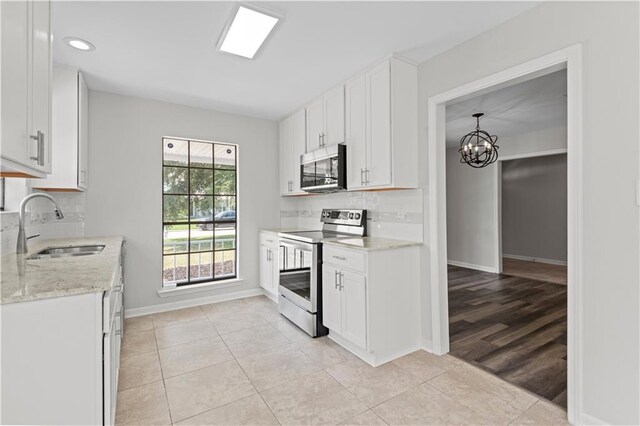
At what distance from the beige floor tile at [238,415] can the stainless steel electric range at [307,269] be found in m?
1.06

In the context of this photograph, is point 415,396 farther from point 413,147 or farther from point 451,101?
point 451,101

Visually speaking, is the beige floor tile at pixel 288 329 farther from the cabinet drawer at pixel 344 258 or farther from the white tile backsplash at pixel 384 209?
the white tile backsplash at pixel 384 209

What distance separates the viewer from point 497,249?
5594 mm

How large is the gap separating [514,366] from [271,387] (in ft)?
6.03

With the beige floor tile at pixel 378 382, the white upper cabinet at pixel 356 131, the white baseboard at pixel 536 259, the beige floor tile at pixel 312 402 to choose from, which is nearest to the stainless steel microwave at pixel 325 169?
the white upper cabinet at pixel 356 131

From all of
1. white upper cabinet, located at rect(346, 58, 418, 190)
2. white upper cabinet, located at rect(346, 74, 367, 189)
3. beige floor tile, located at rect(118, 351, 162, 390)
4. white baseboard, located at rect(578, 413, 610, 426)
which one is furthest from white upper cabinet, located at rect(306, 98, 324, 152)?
white baseboard, located at rect(578, 413, 610, 426)

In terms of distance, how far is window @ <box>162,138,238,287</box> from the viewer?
154 inches

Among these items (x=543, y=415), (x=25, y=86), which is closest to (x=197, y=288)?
(x=25, y=86)

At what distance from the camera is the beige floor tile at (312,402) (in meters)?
1.83

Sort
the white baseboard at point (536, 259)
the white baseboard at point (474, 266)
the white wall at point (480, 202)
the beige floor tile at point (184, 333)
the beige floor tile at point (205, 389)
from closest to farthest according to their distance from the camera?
the beige floor tile at point (205, 389) → the beige floor tile at point (184, 333) → the white wall at point (480, 202) → the white baseboard at point (474, 266) → the white baseboard at point (536, 259)

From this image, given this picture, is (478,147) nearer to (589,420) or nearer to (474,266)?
(474,266)

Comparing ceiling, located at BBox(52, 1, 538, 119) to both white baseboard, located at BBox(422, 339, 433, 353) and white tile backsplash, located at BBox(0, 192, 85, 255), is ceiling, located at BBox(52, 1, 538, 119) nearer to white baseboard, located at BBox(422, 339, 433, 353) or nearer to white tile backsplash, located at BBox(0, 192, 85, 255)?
white tile backsplash, located at BBox(0, 192, 85, 255)

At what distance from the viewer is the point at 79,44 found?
7.95 ft

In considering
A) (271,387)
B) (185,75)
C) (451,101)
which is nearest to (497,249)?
(451,101)
